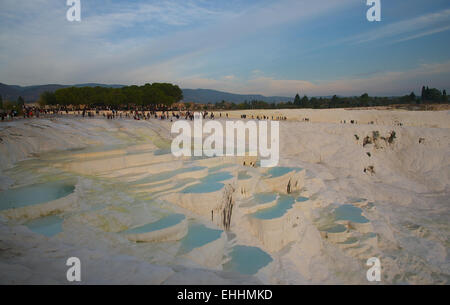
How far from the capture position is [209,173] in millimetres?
10086

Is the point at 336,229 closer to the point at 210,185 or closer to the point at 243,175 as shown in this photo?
the point at 243,175

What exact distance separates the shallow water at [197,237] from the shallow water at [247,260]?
0.64m

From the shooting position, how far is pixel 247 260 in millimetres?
6188

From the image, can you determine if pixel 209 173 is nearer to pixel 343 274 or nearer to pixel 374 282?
pixel 343 274

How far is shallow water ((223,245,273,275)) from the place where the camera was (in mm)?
5820

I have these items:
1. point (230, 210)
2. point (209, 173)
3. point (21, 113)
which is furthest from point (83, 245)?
point (21, 113)

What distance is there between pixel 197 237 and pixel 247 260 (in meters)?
1.30

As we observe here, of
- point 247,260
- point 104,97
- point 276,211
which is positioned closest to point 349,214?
point 276,211

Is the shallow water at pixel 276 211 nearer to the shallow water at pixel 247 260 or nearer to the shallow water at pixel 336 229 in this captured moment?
the shallow water at pixel 247 260

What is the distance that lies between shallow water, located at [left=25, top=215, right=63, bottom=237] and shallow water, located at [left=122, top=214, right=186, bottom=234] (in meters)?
1.42

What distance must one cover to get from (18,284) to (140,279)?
4.92 ft

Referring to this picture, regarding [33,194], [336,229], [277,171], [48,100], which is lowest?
[336,229]

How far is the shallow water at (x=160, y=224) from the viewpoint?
583 centimetres

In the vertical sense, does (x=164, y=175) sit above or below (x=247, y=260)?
above
